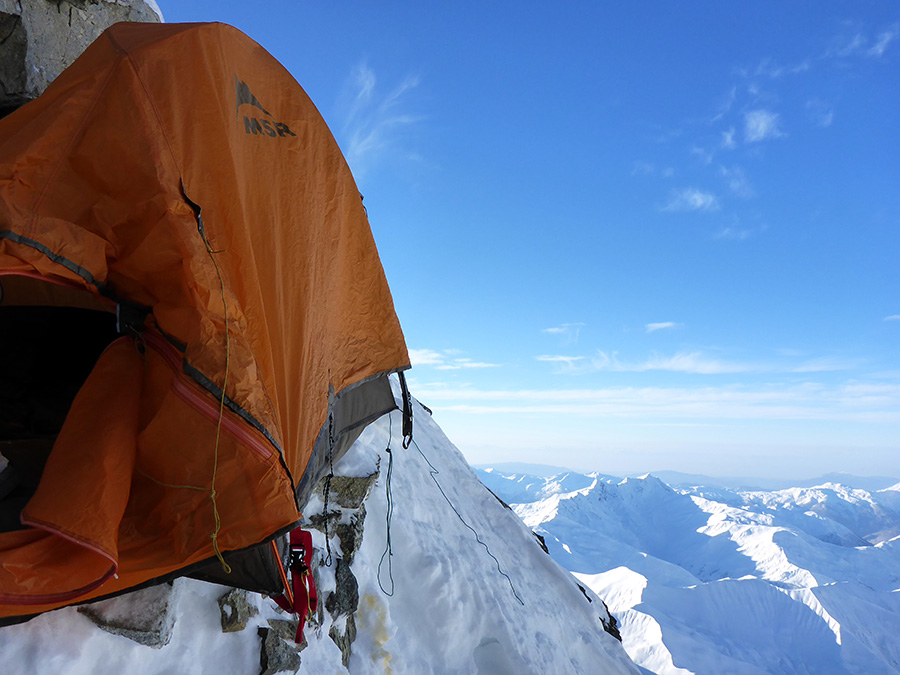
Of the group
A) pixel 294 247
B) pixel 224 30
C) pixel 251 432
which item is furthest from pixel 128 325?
pixel 224 30

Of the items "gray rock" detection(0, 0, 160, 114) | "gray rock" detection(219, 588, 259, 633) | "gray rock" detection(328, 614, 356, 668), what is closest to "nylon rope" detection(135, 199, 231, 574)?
"gray rock" detection(219, 588, 259, 633)

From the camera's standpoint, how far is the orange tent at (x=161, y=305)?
2.42 meters

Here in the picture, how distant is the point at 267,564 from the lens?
3.03 metres

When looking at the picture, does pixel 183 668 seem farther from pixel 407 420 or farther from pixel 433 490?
pixel 433 490

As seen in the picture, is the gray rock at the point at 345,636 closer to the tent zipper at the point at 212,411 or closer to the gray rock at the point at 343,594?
the gray rock at the point at 343,594

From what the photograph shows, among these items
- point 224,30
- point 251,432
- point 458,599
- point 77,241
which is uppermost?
point 224,30

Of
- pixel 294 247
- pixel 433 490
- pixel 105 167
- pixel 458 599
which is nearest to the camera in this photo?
pixel 105 167

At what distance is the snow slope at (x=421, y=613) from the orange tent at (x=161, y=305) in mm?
685

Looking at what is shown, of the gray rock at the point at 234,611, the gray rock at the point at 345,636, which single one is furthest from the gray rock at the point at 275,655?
the gray rock at the point at 345,636

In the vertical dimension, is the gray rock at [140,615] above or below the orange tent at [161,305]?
below

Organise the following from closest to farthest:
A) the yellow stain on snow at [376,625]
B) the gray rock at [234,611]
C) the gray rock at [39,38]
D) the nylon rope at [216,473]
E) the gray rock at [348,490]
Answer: the nylon rope at [216,473] < the gray rock at [234,611] < the gray rock at [39,38] < the yellow stain on snow at [376,625] < the gray rock at [348,490]

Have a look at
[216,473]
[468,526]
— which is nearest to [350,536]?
[468,526]

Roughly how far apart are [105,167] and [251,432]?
1.69 meters

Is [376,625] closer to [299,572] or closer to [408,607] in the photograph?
[408,607]
